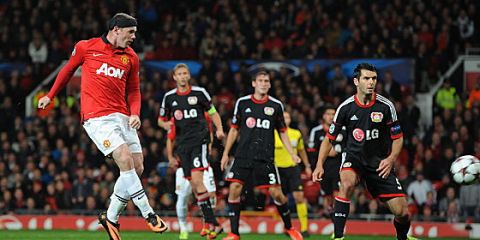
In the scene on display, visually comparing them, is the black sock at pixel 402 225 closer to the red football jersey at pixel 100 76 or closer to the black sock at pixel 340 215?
the black sock at pixel 340 215

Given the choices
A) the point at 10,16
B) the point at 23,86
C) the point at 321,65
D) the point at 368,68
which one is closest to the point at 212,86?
the point at 321,65

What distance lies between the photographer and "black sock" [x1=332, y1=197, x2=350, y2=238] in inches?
437

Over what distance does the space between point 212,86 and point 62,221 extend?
5.06m

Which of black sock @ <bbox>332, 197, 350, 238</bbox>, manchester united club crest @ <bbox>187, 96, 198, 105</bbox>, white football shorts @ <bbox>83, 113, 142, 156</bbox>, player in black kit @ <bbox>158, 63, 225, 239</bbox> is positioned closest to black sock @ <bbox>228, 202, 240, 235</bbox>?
player in black kit @ <bbox>158, 63, 225, 239</bbox>

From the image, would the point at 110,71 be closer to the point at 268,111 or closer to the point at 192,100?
the point at 268,111

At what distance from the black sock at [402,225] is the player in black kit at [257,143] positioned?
2.25 m

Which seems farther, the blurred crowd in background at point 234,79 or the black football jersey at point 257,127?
the blurred crowd in background at point 234,79

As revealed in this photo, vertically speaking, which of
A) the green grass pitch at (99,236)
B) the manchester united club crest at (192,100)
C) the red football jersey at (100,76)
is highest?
the red football jersey at (100,76)

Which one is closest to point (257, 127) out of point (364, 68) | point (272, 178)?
point (272, 178)

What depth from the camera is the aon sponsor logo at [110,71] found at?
10578 millimetres

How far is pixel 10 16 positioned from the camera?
83.5 ft

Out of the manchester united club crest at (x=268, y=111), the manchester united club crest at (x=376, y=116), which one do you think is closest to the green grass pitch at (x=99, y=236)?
the manchester united club crest at (x=268, y=111)

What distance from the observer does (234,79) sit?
2166cm

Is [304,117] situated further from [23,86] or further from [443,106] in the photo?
[23,86]
